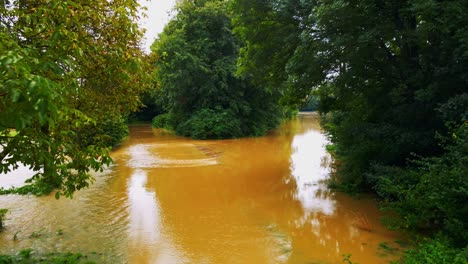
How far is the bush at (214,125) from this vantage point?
2428 cm

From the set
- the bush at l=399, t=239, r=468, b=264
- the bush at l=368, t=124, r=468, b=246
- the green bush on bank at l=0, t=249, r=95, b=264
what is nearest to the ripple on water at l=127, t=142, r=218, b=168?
the green bush on bank at l=0, t=249, r=95, b=264

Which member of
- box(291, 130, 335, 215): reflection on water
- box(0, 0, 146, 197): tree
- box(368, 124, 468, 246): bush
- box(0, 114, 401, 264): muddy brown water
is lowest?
box(291, 130, 335, 215): reflection on water

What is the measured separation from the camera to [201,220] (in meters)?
7.68

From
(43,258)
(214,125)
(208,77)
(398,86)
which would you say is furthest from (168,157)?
(398,86)

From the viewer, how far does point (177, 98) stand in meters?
26.8

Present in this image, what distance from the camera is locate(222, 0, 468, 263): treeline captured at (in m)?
5.52

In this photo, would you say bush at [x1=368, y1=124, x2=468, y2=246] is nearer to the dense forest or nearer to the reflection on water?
the dense forest

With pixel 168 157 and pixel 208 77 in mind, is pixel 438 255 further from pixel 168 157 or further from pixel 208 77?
pixel 208 77

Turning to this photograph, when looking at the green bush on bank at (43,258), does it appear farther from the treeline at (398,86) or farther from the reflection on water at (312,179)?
the reflection on water at (312,179)

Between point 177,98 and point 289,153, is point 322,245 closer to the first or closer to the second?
point 289,153

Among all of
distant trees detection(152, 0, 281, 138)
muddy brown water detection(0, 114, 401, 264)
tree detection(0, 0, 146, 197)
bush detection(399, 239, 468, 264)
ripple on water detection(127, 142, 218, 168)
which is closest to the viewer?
tree detection(0, 0, 146, 197)

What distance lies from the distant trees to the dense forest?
37.3ft

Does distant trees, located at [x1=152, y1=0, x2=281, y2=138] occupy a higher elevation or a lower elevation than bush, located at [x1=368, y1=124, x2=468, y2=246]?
higher

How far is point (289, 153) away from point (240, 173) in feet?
20.6
